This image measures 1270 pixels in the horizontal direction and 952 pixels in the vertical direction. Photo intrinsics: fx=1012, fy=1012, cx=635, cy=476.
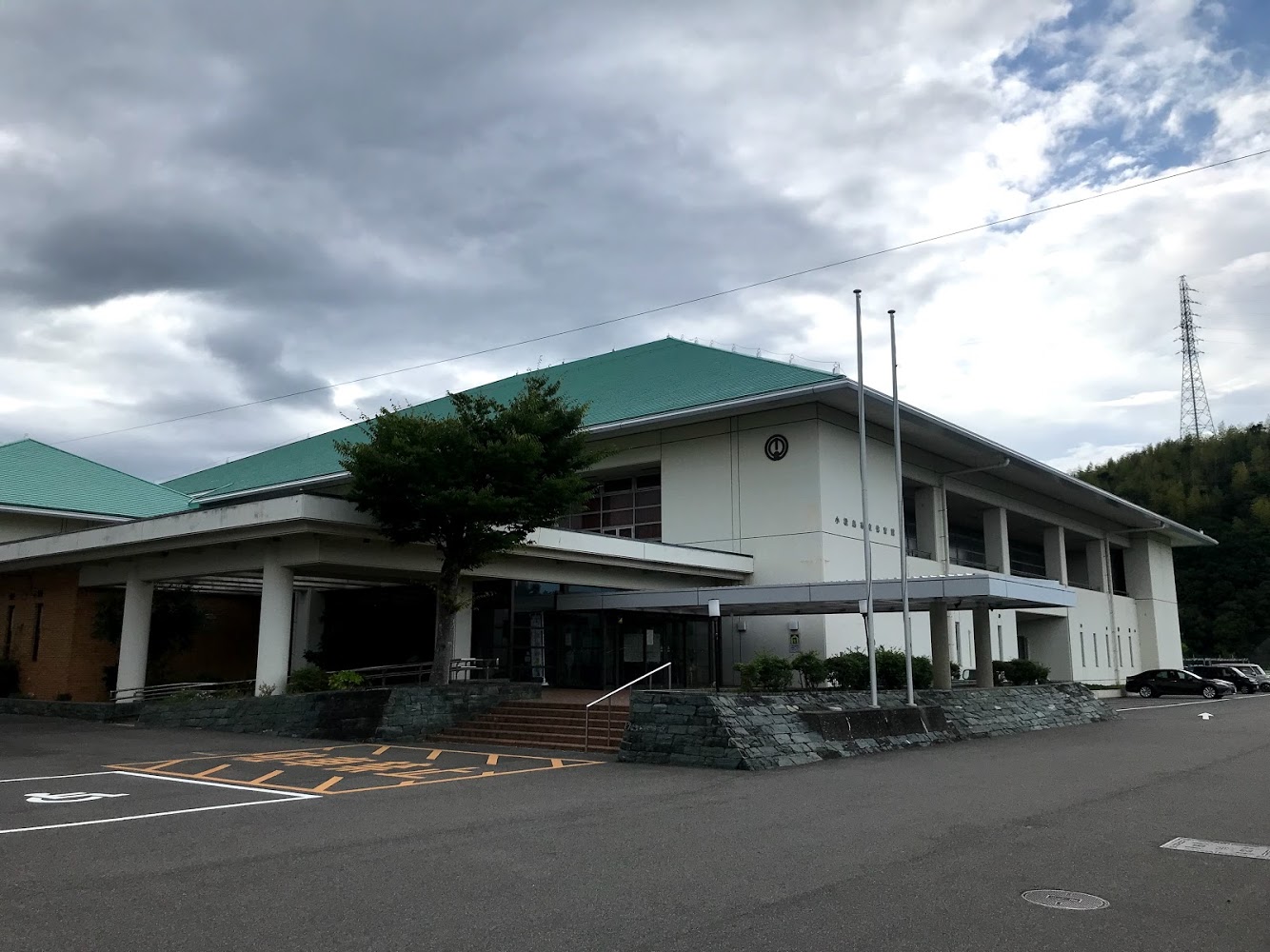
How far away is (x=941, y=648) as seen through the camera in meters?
23.6

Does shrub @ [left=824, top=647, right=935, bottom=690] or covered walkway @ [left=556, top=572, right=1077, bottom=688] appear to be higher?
covered walkway @ [left=556, top=572, right=1077, bottom=688]

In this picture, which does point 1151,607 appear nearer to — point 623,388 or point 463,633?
point 623,388

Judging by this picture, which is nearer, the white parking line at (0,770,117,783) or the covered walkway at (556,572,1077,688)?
the white parking line at (0,770,117,783)

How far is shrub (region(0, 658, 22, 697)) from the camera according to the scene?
2823cm

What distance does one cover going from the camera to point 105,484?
3634cm

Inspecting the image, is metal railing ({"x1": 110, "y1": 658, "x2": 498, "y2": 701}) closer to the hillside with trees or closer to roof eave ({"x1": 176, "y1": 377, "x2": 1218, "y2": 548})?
roof eave ({"x1": 176, "y1": 377, "x2": 1218, "y2": 548})

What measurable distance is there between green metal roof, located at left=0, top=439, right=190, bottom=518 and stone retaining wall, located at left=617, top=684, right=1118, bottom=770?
23996mm


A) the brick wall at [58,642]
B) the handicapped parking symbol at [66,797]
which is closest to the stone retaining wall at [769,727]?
the handicapped parking symbol at [66,797]

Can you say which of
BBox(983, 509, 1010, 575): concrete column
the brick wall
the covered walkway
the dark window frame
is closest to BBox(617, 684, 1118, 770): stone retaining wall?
the covered walkway

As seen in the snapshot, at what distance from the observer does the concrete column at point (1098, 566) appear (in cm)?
5306

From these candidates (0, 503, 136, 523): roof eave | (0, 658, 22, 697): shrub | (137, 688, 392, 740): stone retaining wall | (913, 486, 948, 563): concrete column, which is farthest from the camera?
(913, 486, 948, 563): concrete column

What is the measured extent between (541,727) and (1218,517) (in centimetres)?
8362

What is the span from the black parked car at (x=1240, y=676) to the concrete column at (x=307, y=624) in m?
40.1

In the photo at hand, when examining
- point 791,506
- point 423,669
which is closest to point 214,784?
point 423,669
